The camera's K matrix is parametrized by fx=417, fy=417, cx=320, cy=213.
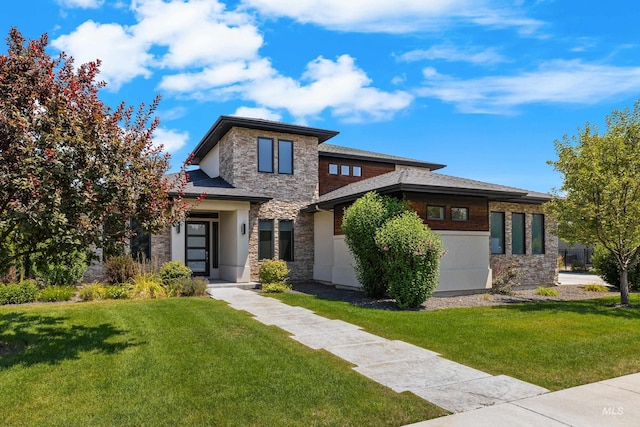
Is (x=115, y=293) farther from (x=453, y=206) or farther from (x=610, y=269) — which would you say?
(x=610, y=269)

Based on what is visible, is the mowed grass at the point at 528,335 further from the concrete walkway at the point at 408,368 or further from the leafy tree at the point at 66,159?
the leafy tree at the point at 66,159

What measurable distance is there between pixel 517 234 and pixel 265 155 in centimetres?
1072

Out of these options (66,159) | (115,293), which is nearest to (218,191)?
(115,293)

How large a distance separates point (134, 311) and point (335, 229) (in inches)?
313

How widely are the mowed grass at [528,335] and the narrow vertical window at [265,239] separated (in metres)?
5.10

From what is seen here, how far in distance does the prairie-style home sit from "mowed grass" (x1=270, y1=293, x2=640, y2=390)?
3776 mm

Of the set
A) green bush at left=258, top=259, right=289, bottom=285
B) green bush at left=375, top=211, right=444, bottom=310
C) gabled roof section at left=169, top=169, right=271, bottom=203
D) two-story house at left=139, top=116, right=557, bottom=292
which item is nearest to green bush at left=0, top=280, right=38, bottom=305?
two-story house at left=139, top=116, right=557, bottom=292

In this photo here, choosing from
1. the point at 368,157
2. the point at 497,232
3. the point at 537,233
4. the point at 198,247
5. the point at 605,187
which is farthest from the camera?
the point at 368,157

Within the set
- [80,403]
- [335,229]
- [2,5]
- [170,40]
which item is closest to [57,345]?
[80,403]

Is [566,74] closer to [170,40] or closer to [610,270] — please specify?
[610,270]

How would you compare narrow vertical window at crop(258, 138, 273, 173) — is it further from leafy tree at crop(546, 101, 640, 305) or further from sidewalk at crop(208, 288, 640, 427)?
sidewalk at crop(208, 288, 640, 427)

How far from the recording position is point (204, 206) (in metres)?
15.8

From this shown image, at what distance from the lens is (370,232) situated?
12016 millimetres

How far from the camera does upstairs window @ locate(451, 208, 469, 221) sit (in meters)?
13.5
